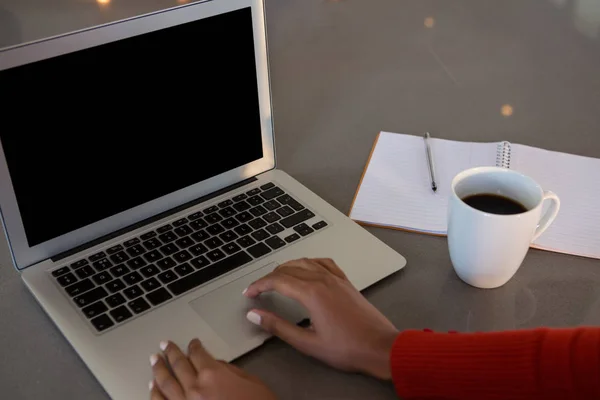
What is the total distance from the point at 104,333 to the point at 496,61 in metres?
0.91

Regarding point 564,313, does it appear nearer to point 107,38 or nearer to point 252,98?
point 252,98

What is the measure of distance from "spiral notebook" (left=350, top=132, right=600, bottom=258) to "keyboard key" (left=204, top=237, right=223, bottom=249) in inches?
7.5

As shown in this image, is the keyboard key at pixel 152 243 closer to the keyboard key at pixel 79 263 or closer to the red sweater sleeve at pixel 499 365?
the keyboard key at pixel 79 263

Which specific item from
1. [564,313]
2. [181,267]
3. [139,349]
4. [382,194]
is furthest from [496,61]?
[139,349]

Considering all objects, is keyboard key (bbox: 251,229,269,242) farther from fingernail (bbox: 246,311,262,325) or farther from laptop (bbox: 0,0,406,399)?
fingernail (bbox: 246,311,262,325)

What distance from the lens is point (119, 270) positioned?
2.57ft

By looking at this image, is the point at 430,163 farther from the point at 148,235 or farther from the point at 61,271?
the point at 61,271

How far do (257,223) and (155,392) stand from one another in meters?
0.28

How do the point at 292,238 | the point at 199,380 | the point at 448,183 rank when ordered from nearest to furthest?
the point at 199,380 → the point at 292,238 → the point at 448,183

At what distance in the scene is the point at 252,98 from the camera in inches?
35.7

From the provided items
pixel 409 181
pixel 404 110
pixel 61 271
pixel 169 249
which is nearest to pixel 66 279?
pixel 61 271

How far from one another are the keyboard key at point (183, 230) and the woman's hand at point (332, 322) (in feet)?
0.44

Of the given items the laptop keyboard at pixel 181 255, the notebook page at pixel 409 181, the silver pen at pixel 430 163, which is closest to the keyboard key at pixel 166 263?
the laptop keyboard at pixel 181 255

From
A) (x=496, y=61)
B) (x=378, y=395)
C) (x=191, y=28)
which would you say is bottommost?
(x=378, y=395)
